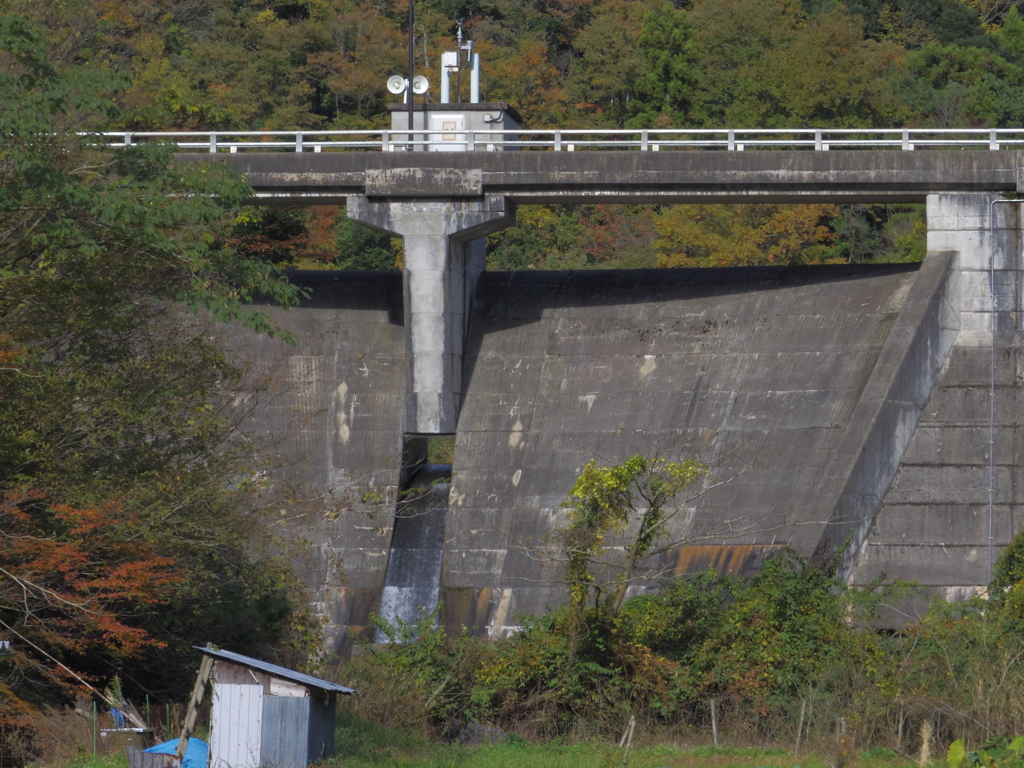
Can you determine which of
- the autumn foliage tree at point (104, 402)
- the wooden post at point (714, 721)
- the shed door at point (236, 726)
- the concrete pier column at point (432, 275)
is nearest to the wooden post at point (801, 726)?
the wooden post at point (714, 721)

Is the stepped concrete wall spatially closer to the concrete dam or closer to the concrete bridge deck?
the concrete dam

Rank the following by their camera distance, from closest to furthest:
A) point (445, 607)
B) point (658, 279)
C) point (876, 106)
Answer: point (445, 607)
point (658, 279)
point (876, 106)

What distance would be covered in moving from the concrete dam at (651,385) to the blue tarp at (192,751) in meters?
7.93

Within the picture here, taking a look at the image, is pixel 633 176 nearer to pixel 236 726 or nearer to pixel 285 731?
pixel 285 731

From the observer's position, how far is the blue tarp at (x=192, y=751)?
14203 millimetres

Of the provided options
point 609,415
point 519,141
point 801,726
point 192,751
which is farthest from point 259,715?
point 519,141

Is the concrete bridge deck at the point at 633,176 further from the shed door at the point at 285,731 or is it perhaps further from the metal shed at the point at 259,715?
the shed door at the point at 285,731

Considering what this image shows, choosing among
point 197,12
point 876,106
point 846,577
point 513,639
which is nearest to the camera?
point 513,639

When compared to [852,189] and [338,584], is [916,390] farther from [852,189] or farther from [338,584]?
[338,584]

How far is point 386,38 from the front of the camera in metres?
53.0

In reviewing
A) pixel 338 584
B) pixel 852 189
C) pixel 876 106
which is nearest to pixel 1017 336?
pixel 852 189

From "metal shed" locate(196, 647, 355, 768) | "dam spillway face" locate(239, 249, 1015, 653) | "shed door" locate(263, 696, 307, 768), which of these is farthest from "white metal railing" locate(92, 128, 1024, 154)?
"shed door" locate(263, 696, 307, 768)

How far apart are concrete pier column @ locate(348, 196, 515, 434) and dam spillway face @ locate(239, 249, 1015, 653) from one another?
0.50 m

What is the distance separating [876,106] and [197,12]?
1184 inches
